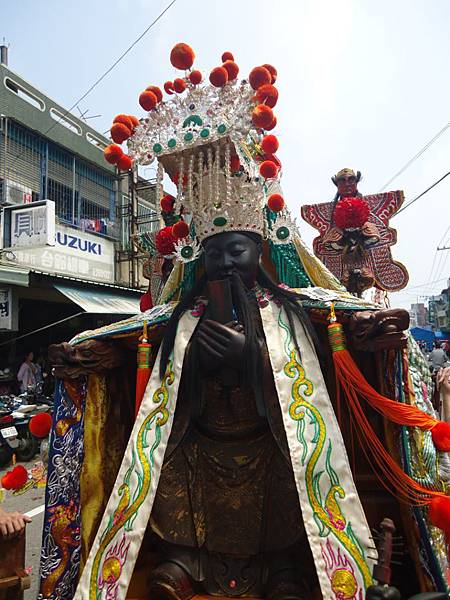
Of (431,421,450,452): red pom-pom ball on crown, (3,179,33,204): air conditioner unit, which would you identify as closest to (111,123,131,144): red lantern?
(431,421,450,452): red pom-pom ball on crown

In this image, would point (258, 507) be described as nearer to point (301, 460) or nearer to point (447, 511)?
point (301, 460)

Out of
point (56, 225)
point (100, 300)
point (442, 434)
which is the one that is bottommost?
point (442, 434)

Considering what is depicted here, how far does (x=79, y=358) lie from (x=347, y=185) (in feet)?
10.5

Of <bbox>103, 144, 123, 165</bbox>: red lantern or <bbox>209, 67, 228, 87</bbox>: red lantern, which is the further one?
<bbox>103, 144, 123, 165</bbox>: red lantern

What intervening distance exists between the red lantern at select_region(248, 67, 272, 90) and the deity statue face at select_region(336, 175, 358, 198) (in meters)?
2.29

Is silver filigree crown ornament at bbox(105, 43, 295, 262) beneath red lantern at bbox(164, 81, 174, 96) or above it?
beneath

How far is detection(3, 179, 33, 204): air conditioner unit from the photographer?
9648 millimetres

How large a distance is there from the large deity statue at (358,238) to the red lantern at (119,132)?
2248mm

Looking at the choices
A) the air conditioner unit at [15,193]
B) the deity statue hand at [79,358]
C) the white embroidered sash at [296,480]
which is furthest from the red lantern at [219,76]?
the air conditioner unit at [15,193]

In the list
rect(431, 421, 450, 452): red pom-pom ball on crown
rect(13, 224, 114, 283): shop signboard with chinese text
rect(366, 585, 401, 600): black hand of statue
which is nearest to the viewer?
rect(366, 585, 401, 600): black hand of statue

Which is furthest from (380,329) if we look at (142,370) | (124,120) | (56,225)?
(56,225)

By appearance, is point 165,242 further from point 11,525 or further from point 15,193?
point 15,193

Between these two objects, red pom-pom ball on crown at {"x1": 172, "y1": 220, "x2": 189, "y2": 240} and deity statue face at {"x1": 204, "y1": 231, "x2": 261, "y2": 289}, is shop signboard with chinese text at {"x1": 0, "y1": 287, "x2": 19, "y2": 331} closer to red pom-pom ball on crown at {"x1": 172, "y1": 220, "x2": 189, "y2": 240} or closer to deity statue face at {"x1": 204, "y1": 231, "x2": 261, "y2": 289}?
red pom-pom ball on crown at {"x1": 172, "y1": 220, "x2": 189, "y2": 240}

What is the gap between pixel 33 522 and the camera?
15.1 feet
